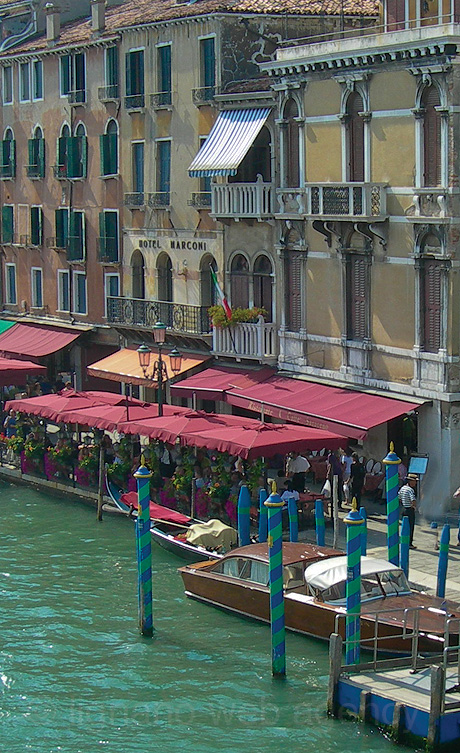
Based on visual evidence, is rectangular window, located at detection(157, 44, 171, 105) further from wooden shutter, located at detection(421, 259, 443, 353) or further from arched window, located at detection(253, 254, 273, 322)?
wooden shutter, located at detection(421, 259, 443, 353)

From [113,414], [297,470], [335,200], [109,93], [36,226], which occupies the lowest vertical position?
[297,470]

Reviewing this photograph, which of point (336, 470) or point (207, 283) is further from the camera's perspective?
point (207, 283)

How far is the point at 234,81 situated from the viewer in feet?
131

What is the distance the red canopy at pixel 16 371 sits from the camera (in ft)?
145

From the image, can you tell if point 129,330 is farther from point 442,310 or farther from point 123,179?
point 442,310

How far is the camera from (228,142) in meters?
38.9

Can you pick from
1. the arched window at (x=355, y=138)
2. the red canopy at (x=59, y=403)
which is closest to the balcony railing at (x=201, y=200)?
the red canopy at (x=59, y=403)

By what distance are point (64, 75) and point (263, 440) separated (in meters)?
20.8

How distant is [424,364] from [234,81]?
10941 millimetres

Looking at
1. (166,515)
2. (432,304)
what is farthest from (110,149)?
(166,515)

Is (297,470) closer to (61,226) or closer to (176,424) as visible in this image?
(176,424)

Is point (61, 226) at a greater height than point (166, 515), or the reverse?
point (61, 226)

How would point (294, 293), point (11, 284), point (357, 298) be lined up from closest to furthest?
point (357, 298)
point (294, 293)
point (11, 284)

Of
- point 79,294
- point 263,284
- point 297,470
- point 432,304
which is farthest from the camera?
point 79,294
